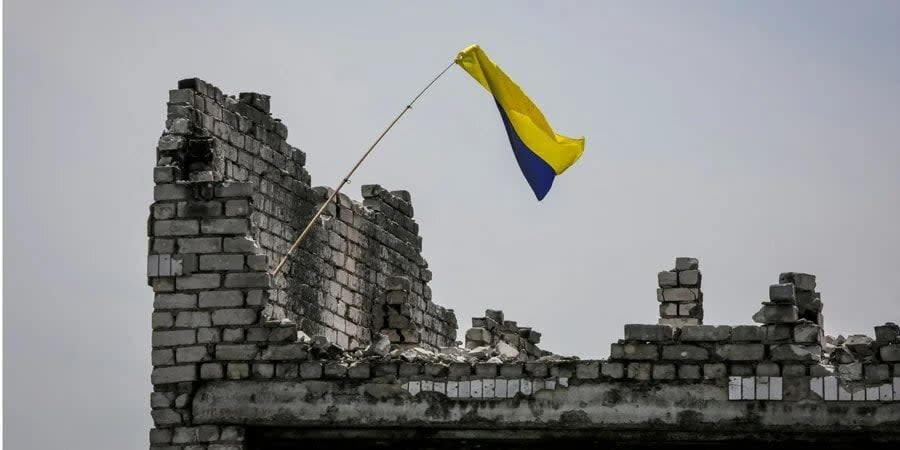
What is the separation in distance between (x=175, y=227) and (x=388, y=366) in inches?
89.4

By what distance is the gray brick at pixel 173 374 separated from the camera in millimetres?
26438

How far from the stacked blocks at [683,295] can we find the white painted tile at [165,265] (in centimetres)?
427

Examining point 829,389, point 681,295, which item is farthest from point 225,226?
point 829,389

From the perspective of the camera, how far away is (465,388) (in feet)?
85.2

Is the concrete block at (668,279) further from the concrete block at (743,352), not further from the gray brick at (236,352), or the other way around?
the gray brick at (236,352)

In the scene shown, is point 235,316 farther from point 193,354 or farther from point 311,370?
point 311,370

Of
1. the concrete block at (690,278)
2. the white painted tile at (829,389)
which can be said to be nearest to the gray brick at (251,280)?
the concrete block at (690,278)

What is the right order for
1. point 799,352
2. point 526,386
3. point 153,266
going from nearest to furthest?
point 799,352
point 526,386
point 153,266

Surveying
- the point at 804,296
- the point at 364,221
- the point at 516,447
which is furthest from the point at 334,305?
the point at 804,296

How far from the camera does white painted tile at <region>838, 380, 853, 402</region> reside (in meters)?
25.1

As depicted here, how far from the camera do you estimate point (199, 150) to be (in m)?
26.9

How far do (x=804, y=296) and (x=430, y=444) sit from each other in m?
3.43

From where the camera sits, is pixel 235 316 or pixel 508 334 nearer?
pixel 235 316

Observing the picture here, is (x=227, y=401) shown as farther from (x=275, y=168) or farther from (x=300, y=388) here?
(x=275, y=168)
